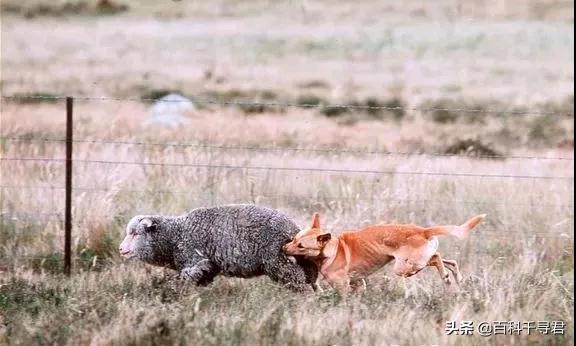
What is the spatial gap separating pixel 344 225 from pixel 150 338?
10.0 ft

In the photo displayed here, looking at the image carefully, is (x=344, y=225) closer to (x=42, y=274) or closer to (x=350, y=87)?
(x=42, y=274)

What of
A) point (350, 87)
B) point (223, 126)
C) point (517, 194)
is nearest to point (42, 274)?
point (517, 194)

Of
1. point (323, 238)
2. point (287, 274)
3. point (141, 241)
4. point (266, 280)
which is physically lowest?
point (266, 280)

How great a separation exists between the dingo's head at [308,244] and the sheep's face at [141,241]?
1.12 metres

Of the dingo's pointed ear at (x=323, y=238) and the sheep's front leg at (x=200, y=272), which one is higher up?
the dingo's pointed ear at (x=323, y=238)

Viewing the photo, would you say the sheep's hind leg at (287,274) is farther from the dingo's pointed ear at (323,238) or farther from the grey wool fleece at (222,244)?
the dingo's pointed ear at (323,238)

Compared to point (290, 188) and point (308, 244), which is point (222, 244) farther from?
point (290, 188)

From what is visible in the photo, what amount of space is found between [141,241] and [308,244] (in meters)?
1.36

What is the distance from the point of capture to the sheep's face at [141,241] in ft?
27.7

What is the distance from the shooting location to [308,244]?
795 centimetres

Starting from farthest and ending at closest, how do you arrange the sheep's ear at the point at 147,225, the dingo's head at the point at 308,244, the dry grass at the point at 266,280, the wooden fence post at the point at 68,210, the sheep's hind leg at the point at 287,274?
the wooden fence post at the point at 68,210, the sheep's ear at the point at 147,225, the sheep's hind leg at the point at 287,274, the dingo's head at the point at 308,244, the dry grass at the point at 266,280

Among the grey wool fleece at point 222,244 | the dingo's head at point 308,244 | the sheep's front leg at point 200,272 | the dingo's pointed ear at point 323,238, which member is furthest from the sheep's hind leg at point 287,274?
the sheep's front leg at point 200,272

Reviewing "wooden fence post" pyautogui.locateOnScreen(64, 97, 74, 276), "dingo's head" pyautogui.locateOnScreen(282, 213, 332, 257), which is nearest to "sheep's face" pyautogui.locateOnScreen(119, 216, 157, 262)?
"wooden fence post" pyautogui.locateOnScreen(64, 97, 74, 276)

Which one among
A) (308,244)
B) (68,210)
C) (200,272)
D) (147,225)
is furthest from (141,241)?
(308,244)
